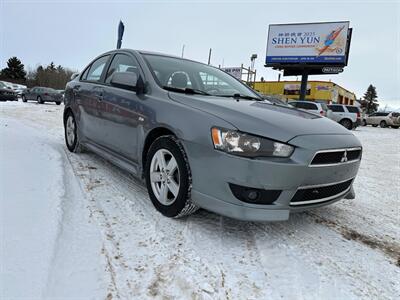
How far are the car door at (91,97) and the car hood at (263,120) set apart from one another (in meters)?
1.48

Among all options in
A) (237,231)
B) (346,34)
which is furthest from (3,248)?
(346,34)

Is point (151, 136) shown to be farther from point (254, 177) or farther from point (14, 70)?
point (14, 70)

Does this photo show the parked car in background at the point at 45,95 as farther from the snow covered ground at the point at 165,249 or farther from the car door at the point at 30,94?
the snow covered ground at the point at 165,249

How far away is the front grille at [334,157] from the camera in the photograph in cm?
248

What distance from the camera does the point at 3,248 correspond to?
2084 millimetres

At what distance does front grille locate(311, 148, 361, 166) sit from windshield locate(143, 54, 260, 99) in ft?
4.38

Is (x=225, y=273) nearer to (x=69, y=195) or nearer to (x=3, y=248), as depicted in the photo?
(x=3, y=248)

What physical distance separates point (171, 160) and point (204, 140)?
44 centimetres

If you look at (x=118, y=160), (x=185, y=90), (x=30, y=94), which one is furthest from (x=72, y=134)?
(x=30, y=94)

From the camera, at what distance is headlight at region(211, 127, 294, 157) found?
2.37 m

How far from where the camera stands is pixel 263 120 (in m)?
2.54

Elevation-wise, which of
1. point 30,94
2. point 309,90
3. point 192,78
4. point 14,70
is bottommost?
point 30,94

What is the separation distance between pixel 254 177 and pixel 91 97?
9.22 ft

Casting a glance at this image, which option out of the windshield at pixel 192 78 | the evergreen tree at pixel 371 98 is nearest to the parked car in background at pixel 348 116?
the windshield at pixel 192 78
